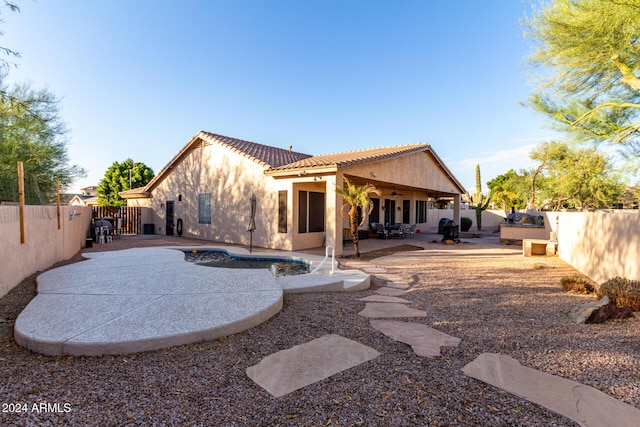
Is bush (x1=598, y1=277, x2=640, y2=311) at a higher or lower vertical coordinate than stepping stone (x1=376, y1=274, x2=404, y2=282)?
higher

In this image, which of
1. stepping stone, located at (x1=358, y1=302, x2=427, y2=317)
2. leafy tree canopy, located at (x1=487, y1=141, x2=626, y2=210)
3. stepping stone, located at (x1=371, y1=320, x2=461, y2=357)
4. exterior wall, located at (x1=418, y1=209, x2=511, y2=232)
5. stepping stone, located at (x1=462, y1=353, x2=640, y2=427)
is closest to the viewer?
stepping stone, located at (x1=462, y1=353, x2=640, y2=427)

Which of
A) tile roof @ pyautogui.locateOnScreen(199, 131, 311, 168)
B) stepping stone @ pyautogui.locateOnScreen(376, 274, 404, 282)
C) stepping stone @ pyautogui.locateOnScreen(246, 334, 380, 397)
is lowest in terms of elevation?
stepping stone @ pyautogui.locateOnScreen(376, 274, 404, 282)

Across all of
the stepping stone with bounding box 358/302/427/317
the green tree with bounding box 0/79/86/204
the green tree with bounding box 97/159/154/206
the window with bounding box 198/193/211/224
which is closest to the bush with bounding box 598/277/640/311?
the stepping stone with bounding box 358/302/427/317

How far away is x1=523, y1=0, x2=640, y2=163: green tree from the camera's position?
249 inches

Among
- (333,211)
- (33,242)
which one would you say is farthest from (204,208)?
(33,242)

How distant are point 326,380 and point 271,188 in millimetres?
10002

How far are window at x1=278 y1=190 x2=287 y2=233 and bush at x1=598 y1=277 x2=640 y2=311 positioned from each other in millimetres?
9041

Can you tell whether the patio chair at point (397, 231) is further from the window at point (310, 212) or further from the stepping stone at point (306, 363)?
the stepping stone at point (306, 363)

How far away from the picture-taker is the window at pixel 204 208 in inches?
597

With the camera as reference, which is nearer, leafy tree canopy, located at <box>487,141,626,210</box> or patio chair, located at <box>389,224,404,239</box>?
patio chair, located at <box>389,224,404,239</box>

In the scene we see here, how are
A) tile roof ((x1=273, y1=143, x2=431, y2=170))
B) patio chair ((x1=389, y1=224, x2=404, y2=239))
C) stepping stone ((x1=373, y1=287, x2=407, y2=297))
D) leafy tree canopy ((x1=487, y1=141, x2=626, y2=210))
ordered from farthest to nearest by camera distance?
1. leafy tree canopy ((x1=487, y1=141, x2=626, y2=210))
2. patio chair ((x1=389, y1=224, x2=404, y2=239))
3. tile roof ((x1=273, y1=143, x2=431, y2=170))
4. stepping stone ((x1=373, y1=287, x2=407, y2=297))

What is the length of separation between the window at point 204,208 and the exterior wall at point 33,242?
5409 mm

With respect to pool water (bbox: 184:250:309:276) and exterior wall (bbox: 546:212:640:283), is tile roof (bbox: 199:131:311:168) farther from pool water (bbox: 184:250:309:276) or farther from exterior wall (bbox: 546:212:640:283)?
exterior wall (bbox: 546:212:640:283)

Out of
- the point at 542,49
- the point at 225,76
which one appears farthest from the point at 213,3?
the point at 542,49
